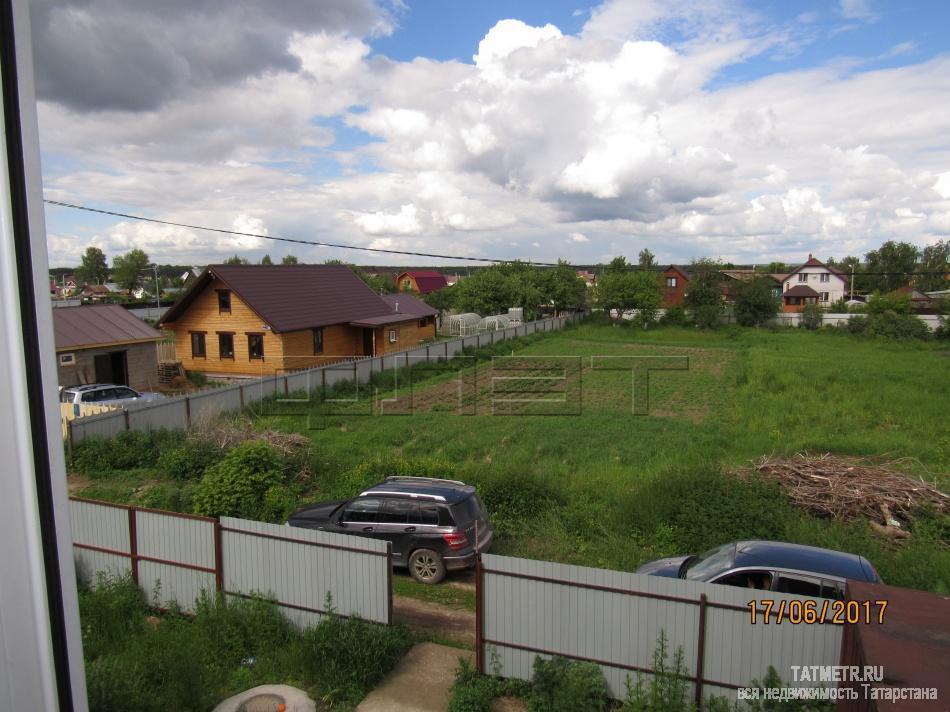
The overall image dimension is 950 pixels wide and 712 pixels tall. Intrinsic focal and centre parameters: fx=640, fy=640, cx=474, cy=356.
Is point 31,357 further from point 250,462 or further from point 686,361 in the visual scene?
point 686,361

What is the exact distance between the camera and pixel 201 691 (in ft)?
21.1

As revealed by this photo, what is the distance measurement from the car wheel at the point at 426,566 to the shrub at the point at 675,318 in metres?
45.2

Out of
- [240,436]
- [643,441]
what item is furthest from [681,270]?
[240,436]

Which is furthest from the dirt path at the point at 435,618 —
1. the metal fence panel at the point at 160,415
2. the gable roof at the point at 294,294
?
the gable roof at the point at 294,294

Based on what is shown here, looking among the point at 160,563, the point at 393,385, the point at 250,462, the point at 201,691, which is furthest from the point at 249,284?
the point at 201,691

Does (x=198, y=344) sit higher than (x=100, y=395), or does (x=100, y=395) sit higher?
(x=198, y=344)

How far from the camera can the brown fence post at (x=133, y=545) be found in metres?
9.05

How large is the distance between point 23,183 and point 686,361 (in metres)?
35.6

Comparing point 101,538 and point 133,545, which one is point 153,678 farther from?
point 101,538

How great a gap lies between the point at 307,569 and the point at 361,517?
2255 mm

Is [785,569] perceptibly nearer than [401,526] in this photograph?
Yes

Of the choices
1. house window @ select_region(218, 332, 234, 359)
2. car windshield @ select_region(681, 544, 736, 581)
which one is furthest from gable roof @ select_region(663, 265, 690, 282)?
car windshield @ select_region(681, 544, 736, 581)

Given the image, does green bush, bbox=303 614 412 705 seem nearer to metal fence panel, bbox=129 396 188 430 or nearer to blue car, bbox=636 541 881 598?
blue car, bbox=636 541 881 598

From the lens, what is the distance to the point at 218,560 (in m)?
8.55
